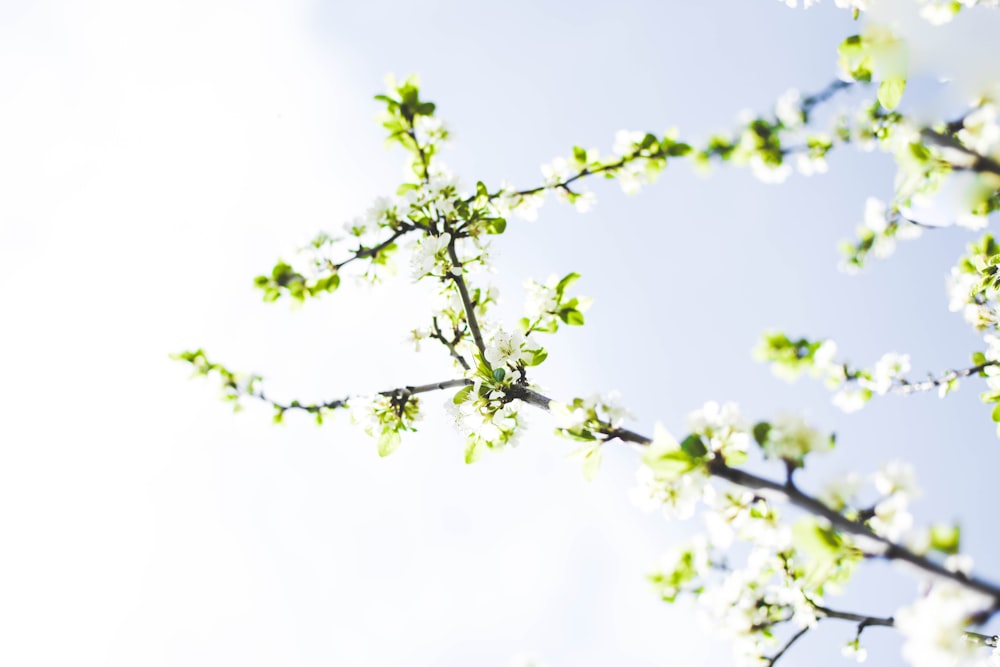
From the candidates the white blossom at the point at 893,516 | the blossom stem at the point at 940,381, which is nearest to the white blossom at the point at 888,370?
the blossom stem at the point at 940,381

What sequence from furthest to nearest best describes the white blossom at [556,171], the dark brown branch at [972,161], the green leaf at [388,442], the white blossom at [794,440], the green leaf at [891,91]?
the white blossom at [556,171] → the green leaf at [388,442] → the green leaf at [891,91] → the dark brown branch at [972,161] → the white blossom at [794,440]

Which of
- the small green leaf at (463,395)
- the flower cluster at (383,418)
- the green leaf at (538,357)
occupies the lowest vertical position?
the small green leaf at (463,395)

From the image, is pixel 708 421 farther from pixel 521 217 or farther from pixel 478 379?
pixel 521 217

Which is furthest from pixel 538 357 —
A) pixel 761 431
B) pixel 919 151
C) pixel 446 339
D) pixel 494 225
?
pixel 919 151

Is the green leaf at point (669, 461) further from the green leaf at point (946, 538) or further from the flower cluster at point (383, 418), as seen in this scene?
the flower cluster at point (383, 418)

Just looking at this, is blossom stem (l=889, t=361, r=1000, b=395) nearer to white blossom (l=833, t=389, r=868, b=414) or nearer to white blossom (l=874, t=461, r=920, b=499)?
white blossom (l=833, t=389, r=868, b=414)

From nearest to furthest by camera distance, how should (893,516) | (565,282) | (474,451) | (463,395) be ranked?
(893,516) < (463,395) < (474,451) < (565,282)

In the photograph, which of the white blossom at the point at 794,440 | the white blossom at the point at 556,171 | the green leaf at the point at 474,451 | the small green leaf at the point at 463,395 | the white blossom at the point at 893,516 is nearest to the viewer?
the white blossom at the point at 794,440

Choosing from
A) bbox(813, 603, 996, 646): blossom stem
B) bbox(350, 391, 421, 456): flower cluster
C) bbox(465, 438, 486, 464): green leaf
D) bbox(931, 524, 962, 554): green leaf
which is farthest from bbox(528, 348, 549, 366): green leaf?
bbox(813, 603, 996, 646): blossom stem

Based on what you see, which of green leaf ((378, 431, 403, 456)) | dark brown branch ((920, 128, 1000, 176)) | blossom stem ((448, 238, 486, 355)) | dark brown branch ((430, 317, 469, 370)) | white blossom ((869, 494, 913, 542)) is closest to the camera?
white blossom ((869, 494, 913, 542))

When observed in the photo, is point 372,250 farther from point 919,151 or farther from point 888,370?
point 888,370

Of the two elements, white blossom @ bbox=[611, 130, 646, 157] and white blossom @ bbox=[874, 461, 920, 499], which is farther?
white blossom @ bbox=[611, 130, 646, 157]

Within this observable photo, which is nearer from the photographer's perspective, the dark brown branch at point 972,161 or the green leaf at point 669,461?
the green leaf at point 669,461

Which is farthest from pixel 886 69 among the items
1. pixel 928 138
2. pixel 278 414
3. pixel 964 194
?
pixel 278 414
